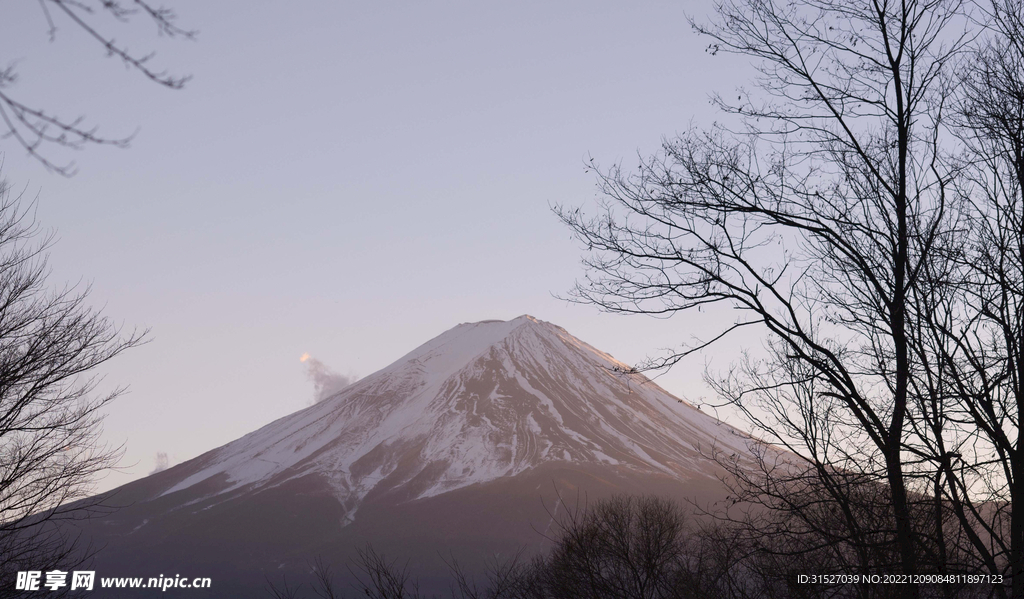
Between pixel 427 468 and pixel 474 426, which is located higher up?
pixel 474 426

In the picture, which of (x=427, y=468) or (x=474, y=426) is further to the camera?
(x=474, y=426)

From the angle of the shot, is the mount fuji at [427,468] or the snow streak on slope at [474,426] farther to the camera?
the snow streak on slope at [474,426]

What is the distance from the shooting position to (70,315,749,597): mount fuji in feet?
318

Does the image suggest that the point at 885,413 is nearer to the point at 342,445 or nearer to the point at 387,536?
the point at 387,536

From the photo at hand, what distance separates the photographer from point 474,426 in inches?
4611

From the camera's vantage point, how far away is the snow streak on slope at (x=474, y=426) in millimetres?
109375

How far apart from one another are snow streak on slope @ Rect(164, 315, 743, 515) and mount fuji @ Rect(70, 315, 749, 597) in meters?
0.28

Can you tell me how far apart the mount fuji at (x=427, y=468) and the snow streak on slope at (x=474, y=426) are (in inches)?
10.9

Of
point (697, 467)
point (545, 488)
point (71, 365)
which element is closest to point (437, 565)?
point (545, 488)

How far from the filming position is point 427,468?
113 metres

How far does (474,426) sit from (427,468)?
8.60m

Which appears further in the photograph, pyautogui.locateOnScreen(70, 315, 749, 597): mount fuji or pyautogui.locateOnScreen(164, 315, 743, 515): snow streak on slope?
pyautogui.locateOnScreen(164, 315, 743, 515): snow streak on slope

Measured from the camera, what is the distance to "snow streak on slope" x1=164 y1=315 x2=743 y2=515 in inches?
4306

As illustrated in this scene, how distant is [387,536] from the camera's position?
96.9 m
